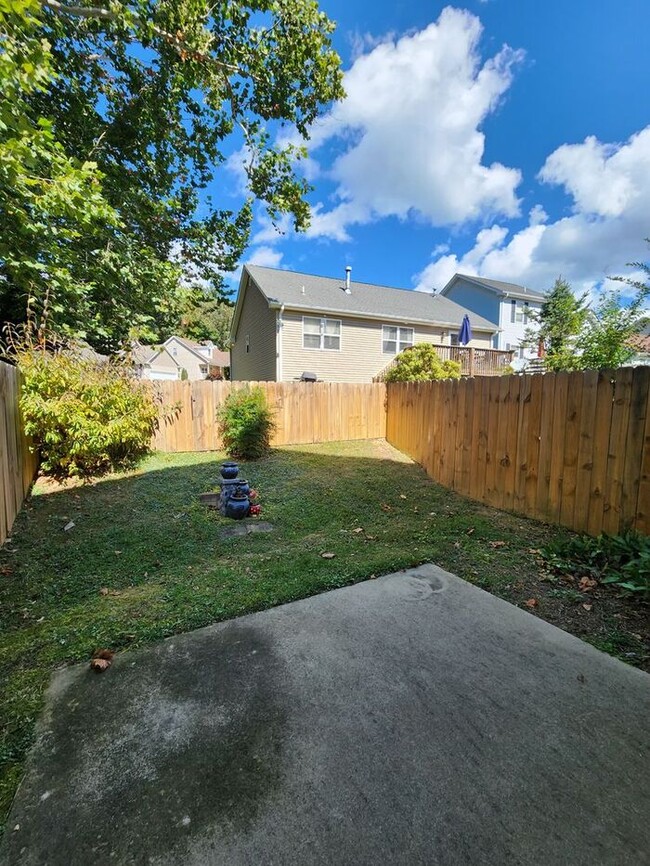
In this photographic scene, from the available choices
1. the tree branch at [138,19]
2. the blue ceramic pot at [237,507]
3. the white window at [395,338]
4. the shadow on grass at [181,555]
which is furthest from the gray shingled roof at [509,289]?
the blue ceramic pot at [237,507]

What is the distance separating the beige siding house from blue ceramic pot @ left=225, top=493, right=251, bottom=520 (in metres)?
8.87

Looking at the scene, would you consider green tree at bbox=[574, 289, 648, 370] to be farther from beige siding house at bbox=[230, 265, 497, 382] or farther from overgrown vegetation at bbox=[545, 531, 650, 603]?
beige siding house at bbox=[230, 265, 497, 382]

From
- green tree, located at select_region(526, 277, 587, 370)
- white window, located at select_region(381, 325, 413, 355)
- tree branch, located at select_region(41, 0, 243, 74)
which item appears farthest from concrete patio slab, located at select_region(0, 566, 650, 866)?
white window, located at select_region(381, 325, 413, 355)

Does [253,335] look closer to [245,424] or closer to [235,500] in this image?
[245,424]

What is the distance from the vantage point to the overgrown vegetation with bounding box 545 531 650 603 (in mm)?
2803

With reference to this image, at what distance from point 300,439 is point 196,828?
317 inches

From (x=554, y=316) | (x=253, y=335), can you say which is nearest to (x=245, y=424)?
(x=253, y=335)

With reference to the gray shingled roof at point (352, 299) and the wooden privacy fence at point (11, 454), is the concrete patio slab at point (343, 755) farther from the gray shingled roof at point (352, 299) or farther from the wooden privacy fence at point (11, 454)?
the gray shingled roof at point (352, 299)

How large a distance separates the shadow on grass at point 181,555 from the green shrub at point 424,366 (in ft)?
19.4

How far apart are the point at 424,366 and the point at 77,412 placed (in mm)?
9142

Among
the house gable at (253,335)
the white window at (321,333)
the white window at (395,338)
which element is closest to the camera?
the white window at (321,333)

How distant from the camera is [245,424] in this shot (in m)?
7.63

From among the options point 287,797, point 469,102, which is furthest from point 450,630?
point 469,102

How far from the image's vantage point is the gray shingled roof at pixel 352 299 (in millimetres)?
13414
